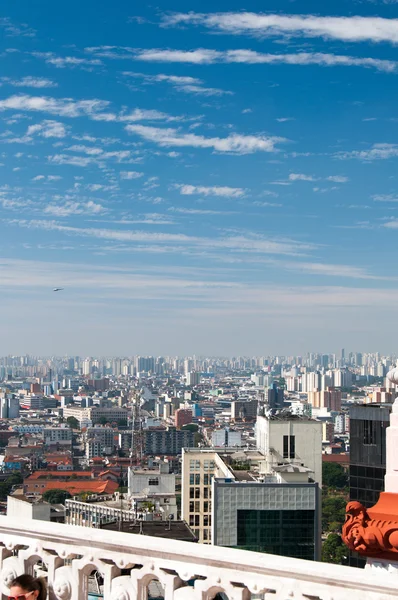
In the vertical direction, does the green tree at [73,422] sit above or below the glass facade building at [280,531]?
below

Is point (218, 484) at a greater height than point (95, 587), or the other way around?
point (95, 587)

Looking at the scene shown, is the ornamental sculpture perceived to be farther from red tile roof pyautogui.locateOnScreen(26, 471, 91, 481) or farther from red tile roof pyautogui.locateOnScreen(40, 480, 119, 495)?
red tile roof pyautogui.locateOnScreen(26, 471, 91, 481)

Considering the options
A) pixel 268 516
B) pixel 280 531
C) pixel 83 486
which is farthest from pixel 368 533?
pixel 83 486

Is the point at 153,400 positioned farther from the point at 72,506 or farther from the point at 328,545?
the point at 328,545

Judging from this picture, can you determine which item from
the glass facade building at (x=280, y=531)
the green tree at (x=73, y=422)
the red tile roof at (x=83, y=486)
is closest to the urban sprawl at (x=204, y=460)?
the glass facade building at (x=280, y=531)

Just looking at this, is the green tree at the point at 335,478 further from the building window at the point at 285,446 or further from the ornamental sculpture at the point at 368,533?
the ornamental sculpture at the point at 368,533

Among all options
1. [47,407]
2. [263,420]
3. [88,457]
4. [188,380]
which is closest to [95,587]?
[263,420]
